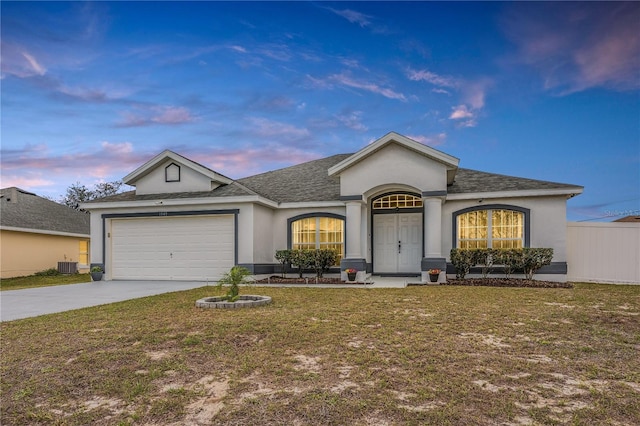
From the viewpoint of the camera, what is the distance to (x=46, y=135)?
16609 mm

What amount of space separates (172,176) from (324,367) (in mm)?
13773

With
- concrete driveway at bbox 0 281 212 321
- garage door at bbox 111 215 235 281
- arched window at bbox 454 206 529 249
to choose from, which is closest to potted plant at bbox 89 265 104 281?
garage door at bbox 111 215 235 281

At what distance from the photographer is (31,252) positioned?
20203 mm

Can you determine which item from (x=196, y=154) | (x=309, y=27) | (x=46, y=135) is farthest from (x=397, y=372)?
(x=196, y=154)

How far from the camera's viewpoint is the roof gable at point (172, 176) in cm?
1549

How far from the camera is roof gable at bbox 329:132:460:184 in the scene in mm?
13289

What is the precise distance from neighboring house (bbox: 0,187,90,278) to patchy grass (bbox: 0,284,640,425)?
15.8 meters

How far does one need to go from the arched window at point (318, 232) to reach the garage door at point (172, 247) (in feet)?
8.78

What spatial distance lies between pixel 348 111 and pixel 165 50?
906 centimetres

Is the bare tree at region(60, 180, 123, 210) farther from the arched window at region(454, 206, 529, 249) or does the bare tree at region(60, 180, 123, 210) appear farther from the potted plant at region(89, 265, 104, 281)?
the arched window at region(454, 206, 529, 249)

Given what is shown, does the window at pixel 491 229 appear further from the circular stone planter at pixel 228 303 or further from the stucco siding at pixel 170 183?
the stucco siding at pixel 170 183

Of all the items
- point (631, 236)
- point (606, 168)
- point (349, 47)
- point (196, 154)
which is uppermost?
point (349, 47)

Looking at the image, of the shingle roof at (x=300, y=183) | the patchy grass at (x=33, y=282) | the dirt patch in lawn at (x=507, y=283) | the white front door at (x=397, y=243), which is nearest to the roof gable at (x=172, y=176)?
the shingle roof at (x=300, y=183)

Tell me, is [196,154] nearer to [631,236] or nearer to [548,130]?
[548,130]
